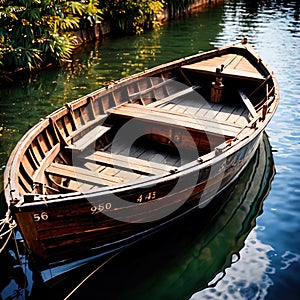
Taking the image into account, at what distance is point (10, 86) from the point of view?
1412 cm

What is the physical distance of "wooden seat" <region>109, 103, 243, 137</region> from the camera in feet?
25.8

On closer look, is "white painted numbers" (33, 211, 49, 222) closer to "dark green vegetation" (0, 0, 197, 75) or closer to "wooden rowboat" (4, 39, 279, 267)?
"wooden rowboat" (4, 39, 279, 267)

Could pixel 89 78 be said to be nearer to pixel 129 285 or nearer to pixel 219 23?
pixel 129 285

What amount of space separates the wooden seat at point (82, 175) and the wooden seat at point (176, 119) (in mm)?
2075

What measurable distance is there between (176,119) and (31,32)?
332 inches

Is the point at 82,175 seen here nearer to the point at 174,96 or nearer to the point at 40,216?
the point at 40,216

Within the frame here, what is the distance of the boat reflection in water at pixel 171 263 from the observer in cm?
593

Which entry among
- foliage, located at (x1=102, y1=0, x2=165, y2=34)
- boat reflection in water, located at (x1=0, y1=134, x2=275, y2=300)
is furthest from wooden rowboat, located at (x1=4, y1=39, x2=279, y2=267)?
foliage, located at (x1=102, y1=0, x2=165, y2=34)

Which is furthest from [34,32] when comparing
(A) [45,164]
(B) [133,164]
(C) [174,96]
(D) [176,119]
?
(B) [133,164]

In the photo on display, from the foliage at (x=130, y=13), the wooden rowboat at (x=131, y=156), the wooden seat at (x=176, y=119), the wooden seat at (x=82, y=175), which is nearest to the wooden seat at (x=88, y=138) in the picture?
the wooden rowboat at (x=131, y=156)

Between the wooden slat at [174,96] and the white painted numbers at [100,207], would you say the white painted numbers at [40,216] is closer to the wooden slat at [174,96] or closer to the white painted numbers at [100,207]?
the white painted numbers at [100,207]

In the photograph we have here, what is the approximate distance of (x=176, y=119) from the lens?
8.26 meters

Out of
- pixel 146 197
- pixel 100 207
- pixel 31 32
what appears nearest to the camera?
pixel 100 207

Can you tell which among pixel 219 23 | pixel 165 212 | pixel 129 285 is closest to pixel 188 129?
pixel 165 212
